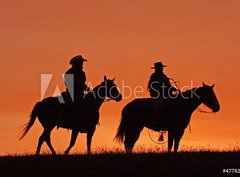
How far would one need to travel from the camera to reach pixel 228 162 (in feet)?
60.8

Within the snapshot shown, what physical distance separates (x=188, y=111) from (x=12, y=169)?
7.99 m

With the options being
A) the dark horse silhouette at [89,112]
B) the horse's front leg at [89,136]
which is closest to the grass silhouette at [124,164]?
the horse's front leg at [89,136]

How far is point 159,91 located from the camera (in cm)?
2498

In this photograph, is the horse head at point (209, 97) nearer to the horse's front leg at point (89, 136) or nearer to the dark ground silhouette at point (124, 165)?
the dark ground silhouette at point (124, 165)

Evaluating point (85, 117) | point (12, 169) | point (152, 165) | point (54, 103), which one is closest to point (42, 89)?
point (54, 103)

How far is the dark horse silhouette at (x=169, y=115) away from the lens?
24.4m

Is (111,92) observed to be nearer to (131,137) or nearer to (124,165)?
(131,137)

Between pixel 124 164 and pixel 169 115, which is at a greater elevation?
pixel 169 115

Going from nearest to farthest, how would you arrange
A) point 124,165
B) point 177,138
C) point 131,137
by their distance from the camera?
point 124,165, point 177,138, point 131,137

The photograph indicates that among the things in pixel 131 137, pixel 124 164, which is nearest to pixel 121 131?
pixel 131 137

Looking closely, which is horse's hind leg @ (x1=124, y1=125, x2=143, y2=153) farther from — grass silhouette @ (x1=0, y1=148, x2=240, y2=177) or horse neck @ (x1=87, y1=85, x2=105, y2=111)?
grass silhouette @ (x1=0, y1=148, x2=240, y2=177)

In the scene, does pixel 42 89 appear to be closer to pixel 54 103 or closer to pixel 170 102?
pixel 54 103

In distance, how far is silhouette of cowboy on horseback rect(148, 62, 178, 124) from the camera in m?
24.9

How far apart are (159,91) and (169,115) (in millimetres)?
1017
